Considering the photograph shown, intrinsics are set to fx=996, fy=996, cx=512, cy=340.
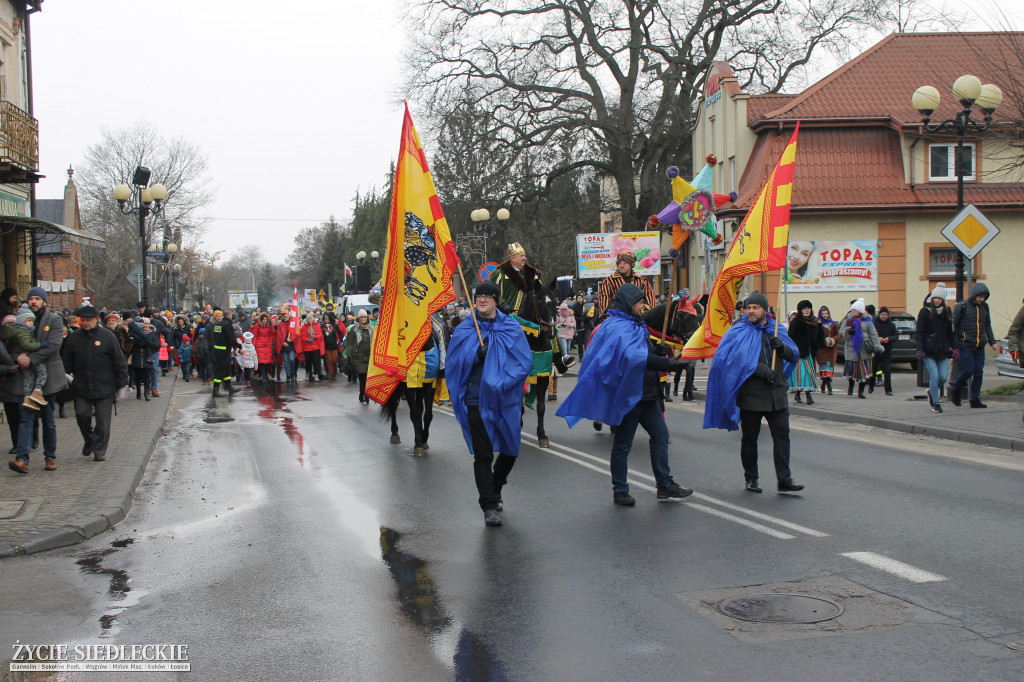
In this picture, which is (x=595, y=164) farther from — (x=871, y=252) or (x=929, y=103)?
(x=929, y=103)

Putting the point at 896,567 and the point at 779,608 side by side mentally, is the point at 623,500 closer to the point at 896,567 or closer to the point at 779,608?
the point at 896,567

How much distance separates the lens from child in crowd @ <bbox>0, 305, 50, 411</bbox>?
35.4ft

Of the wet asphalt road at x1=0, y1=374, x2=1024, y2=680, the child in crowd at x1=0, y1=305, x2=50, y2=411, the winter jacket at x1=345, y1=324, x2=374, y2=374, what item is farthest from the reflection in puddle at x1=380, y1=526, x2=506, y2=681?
the winter jacket at x1=345, y1=324, x2=374, y2=374

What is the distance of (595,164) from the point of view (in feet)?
125

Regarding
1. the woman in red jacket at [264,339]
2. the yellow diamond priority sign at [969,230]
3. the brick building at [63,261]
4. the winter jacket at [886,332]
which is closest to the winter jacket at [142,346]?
the woman in red jacket at [264,339]

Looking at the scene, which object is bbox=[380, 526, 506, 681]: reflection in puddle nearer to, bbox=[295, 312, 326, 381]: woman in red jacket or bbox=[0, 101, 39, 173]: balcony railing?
bbox=[0, 101, 39, 173]: balcony railing

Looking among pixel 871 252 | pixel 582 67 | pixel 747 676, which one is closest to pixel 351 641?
pixel 747 676

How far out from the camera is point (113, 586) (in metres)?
6.47

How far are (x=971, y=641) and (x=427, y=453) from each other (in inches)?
315

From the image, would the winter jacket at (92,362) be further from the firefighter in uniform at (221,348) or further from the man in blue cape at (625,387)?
the firefighter in uniform at (221,348)

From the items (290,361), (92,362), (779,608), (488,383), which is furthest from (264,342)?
(779,608)

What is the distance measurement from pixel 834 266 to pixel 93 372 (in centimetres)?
2381

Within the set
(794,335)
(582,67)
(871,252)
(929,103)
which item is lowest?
(794,335)

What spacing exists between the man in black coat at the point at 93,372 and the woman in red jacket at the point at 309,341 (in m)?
15.4
